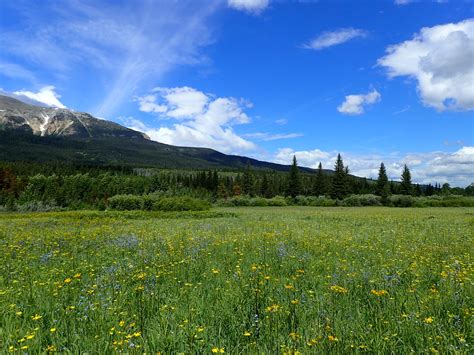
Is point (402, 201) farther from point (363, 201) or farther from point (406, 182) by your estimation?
point (406, 182)

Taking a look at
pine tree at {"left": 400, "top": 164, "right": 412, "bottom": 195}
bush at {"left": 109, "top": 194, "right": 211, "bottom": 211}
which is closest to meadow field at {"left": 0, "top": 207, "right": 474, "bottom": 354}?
bush at {"left": 109, "top": 194, "right": 211, "bottom": 211}

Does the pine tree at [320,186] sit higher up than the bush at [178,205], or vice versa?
the pine tree at [320,186]

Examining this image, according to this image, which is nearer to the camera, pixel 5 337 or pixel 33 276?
pixel 5 337

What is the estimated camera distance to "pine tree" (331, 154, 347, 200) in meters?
107

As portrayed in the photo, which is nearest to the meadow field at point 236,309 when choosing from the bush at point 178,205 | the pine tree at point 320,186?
the bush at point 178,205

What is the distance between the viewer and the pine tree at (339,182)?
107 metres

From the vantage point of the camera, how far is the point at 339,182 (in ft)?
355

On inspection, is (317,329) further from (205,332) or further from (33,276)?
(33,276)

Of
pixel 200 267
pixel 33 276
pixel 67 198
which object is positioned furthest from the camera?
pixel 67 198

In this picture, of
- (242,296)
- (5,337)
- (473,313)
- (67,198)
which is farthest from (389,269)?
(67,198)

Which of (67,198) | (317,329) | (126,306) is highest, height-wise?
(317,329)

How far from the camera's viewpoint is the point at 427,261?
29.4 ft

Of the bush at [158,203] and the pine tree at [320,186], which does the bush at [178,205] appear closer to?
the bush at [158,203]

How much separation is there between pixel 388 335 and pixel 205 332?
2587mm
